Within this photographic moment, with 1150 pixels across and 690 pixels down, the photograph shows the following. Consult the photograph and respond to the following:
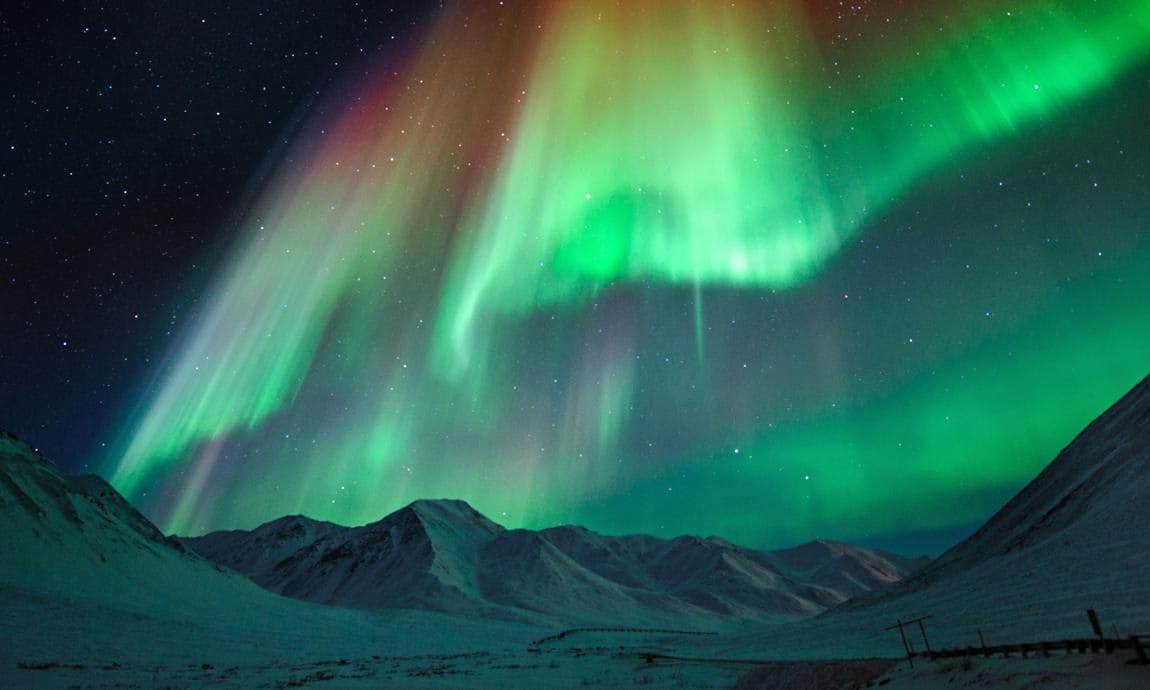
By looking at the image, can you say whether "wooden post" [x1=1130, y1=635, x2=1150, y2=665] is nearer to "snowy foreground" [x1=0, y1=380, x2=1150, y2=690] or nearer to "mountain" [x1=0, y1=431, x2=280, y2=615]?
"snowy foreground" [x1=0, y1=380, x2=1150, y2=690]

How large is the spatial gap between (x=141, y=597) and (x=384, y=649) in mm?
47678

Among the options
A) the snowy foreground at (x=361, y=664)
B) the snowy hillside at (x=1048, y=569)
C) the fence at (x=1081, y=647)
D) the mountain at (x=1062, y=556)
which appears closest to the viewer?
the fence at (x=1081, y=647)

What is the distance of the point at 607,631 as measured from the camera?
429 feet

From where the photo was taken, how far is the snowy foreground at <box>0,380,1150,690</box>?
3824cm

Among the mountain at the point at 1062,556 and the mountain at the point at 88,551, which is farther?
the mountain at the point at 88,551

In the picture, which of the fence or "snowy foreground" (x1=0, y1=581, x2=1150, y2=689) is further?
"snowy foreground" (x1=0, y1=581, x2=1150, y2=689)

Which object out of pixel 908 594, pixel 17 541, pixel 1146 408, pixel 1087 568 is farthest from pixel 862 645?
pixel 17 541

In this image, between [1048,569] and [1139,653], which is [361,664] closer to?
[1139,653]

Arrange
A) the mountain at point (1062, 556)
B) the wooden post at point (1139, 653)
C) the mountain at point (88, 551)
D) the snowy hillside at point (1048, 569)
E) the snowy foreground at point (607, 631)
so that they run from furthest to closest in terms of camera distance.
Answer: the mountain at point (88, 551), the mountain at point (1062, 556), the snowy hillside at point (1048, 569), the snowy foreground at point (607, 631), the wooden post at point (1139, 653)

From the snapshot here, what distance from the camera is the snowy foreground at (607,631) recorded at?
125ft

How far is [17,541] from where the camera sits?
344 feet

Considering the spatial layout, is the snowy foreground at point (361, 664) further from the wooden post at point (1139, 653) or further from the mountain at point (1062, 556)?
the mountain at point (1062, 556)

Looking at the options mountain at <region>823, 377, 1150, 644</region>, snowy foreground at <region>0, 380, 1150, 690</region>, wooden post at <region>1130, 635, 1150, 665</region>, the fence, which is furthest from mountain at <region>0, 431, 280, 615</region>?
wooden post at <region>1130, 635, 1150, 665</region>

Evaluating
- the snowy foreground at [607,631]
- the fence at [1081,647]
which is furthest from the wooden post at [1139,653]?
the snowy foreground at [607,631]
